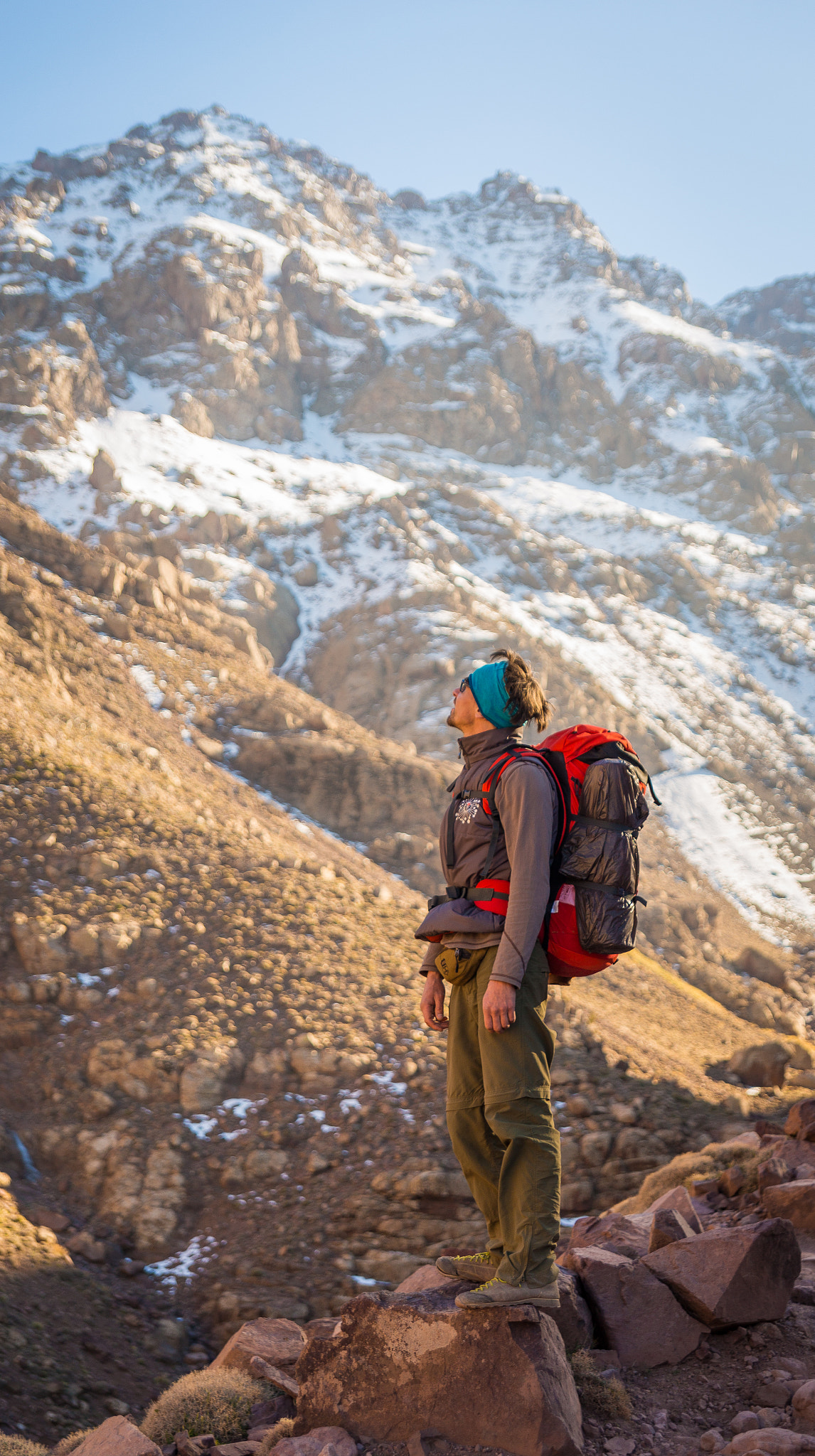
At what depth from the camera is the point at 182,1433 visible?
4.07m

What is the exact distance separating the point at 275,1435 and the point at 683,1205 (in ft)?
10.7

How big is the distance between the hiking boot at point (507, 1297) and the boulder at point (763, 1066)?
11300mm

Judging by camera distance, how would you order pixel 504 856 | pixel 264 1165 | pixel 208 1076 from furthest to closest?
1. pixel 208 1076
2. pixel 264 1165
3. pixel 504 856

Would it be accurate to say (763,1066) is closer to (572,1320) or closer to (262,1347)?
(262,1347)

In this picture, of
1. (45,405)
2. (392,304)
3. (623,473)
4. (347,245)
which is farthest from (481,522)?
(347,245)

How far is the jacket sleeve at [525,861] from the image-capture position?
328cm

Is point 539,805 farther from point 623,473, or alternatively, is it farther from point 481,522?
point 623,473

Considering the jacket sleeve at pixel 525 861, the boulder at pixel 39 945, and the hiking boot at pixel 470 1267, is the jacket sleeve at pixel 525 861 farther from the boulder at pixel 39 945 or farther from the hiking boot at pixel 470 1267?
the boulder at pixel 39 945

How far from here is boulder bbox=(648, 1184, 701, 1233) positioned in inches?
209

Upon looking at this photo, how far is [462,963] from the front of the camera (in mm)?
3514

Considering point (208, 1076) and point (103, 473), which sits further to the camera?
point (103, 473)

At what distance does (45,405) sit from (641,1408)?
205 ft

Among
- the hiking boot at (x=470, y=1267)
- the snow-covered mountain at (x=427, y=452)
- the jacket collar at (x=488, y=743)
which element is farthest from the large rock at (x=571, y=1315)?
the snow-covered mountain at (x=427, y=452)

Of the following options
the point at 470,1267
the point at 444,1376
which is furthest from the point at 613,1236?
the point at 444,1376
